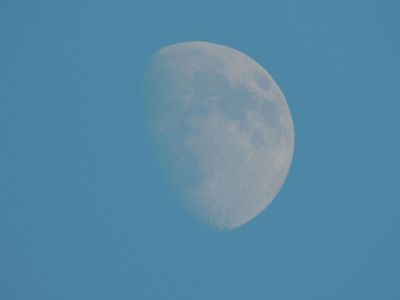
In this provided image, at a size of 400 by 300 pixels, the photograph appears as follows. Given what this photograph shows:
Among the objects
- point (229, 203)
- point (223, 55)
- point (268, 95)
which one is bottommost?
point (229, 203)

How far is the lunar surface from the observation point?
29.3ft

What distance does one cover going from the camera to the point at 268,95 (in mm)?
9617

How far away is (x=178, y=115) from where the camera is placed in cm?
895

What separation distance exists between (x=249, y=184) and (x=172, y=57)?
2.57 meters

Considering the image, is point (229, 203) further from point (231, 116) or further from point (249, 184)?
point (231, 116)

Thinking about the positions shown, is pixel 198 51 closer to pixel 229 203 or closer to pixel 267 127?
pixel 267 127

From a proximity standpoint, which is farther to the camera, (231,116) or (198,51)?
(198,51)

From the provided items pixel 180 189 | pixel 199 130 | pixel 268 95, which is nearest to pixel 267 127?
pixel 268 95

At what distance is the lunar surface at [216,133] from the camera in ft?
29.3

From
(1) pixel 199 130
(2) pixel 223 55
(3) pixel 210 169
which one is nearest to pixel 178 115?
(1) pixel 199 130

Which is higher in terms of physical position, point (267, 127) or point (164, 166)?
point (267, 127)

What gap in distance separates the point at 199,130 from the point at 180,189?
100cm

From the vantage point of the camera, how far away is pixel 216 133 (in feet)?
29.6

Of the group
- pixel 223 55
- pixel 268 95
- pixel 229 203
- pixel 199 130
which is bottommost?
pixel 229 203
